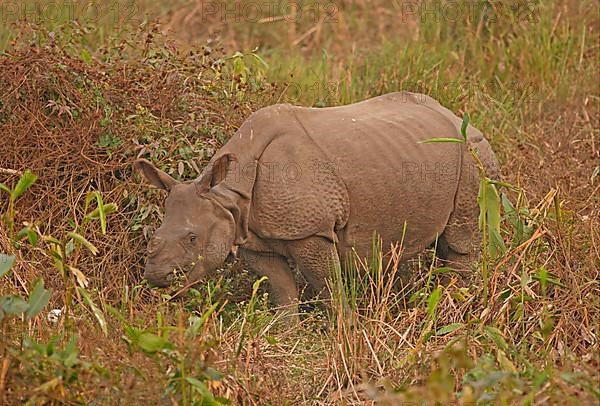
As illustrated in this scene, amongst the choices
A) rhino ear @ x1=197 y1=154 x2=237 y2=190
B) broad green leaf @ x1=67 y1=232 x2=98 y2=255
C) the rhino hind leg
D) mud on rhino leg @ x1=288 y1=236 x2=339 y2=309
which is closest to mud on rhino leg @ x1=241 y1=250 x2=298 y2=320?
mud on rhino leg @ x1=288 y1=236 x2=339 y2=309

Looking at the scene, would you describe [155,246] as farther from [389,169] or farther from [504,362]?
[504,362]

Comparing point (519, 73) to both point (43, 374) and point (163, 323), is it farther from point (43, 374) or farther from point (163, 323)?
point (43, 374)

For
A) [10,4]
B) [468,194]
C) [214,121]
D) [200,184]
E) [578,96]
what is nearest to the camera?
[200,184]

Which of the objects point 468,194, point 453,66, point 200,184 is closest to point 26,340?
point 200,184

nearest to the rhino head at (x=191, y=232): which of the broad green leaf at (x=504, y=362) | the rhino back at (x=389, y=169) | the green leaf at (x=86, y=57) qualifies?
the rhino back at (x=389, y=169)

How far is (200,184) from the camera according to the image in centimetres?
564

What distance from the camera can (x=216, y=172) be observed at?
5605mm

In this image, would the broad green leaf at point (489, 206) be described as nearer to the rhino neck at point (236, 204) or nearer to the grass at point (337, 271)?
the grass at point (337, 271)

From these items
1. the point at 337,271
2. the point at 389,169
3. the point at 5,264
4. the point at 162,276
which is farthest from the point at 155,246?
the point at 389,169

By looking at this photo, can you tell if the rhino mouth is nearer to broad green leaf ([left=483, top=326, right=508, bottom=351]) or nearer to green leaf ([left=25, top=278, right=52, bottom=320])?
green leaf ([left=25, top=278, right=52, bottom=320])

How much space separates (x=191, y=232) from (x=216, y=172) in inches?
12.2

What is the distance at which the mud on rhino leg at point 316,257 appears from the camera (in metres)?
5.83

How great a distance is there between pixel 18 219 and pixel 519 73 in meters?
4.29

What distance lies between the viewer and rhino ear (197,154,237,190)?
5570mm
